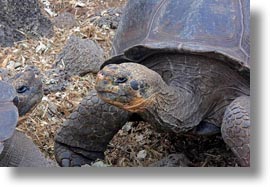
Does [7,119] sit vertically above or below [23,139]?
above

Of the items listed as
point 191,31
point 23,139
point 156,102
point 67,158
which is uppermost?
point 191,31

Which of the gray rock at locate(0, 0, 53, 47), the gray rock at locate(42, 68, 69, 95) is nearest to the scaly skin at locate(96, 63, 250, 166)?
the gray rock at locate(42, 68, 69, 95)

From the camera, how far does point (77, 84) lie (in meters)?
3.24

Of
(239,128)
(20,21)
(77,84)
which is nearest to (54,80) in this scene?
(77,84)

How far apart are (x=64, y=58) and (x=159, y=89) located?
831 mm

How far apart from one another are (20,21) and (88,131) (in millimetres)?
765

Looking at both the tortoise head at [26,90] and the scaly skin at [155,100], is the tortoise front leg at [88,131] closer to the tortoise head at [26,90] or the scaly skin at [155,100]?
the scaly skin at [155,100]

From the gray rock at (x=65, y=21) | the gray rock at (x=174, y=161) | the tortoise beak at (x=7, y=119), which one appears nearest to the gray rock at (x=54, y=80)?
the gray rock at (x=65, y=21)

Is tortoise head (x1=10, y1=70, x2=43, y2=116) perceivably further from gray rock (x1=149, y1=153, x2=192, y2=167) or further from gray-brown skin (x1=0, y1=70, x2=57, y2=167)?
gray rock (x1=149, y1=153, x2=192, y2=167)

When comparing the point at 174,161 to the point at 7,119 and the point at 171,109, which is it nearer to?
the point at 171,109

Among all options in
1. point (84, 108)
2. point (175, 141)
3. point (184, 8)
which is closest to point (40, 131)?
point (84, 108)

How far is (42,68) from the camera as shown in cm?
330

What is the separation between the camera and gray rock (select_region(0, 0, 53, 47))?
3.45 meters

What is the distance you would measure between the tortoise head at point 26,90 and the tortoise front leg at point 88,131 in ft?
0.61
